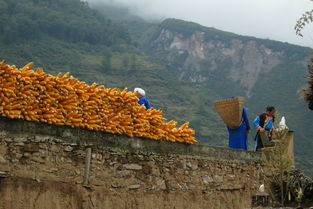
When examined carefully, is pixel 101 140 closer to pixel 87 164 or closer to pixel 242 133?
pixel 87 164

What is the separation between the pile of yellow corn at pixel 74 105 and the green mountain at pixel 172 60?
1472 inches

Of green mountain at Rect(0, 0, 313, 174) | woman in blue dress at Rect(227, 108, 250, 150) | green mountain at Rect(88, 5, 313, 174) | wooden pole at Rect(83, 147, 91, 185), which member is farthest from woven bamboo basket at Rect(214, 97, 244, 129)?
green mountain at Rect(88, 5, 313, 174)

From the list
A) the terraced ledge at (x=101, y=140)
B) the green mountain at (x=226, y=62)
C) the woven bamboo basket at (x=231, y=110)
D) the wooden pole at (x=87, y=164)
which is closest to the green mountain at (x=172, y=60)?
the green mountain at (x=226, y=62)

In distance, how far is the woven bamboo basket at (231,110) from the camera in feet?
29.2

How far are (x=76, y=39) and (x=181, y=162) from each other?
276 feet

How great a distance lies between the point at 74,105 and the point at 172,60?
353 ft

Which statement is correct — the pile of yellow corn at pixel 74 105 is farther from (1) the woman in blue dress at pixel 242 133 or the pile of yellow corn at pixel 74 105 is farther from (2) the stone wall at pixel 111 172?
(1) the woman in blue dress at pixel 242 133

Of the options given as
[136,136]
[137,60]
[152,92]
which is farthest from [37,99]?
[137,60]

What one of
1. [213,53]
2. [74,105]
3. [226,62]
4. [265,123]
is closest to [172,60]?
[213,53]

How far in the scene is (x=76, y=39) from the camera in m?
89.4

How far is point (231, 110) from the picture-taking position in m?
9.03

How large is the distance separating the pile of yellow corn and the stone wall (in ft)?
0.39

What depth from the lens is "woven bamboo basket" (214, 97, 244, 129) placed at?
8.89 meters

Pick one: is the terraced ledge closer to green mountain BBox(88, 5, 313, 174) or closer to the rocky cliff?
green mountain BBox(88, 5, 313, 174)
